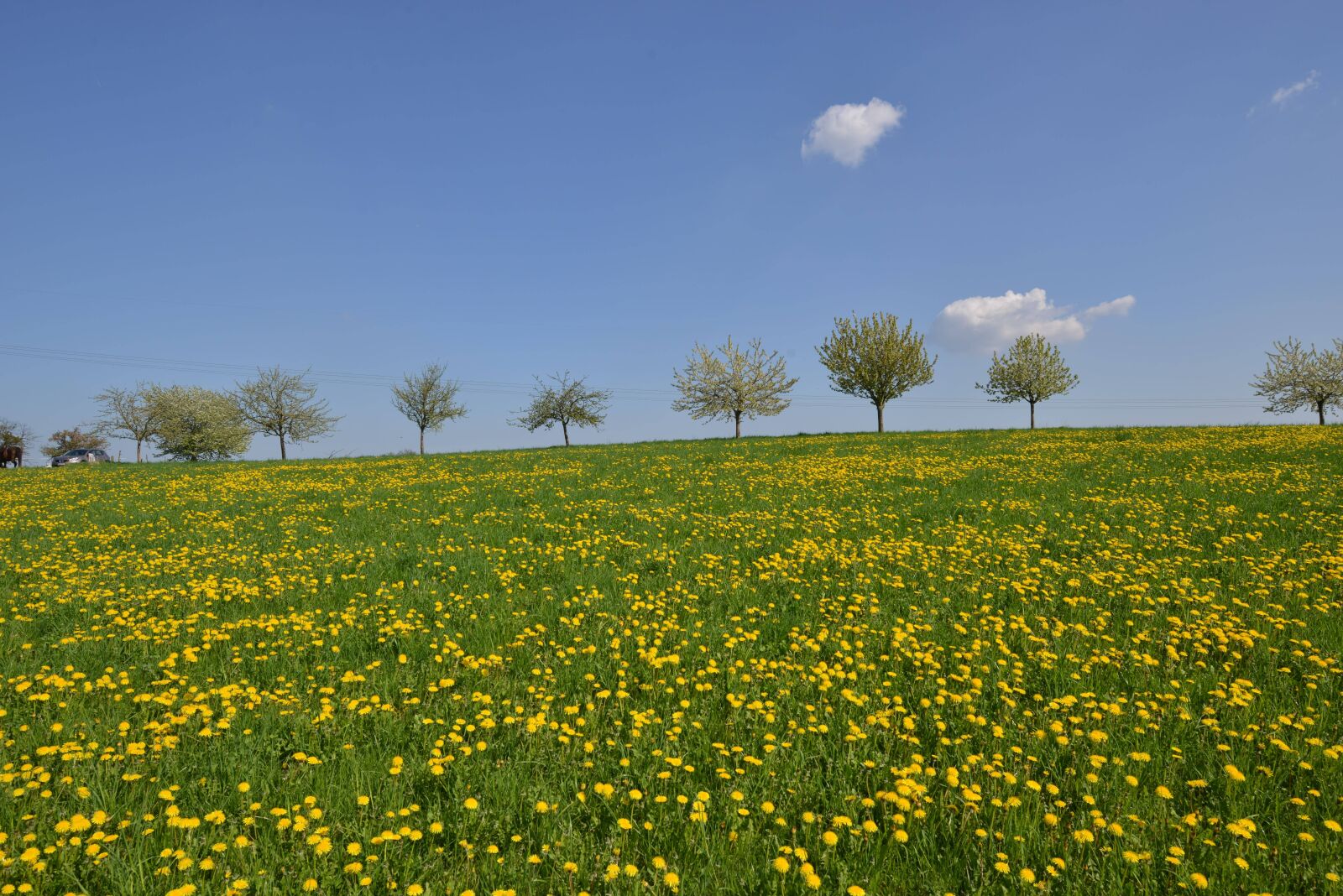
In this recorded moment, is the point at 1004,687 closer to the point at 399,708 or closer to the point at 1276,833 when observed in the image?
the point at 1276,833

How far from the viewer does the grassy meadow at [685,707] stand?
3.28m

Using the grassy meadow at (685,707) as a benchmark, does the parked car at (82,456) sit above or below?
above

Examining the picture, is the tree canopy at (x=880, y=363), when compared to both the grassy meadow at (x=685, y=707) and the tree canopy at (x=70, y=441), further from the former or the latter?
the tree canopy at (x=70, y=441)

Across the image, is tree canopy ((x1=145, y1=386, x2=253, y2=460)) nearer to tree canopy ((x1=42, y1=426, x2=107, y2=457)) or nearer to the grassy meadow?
tree canopy ((x1=42, y1=426, x2=107, y2=457))

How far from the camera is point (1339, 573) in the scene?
769cm

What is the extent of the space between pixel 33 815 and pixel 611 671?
12.1ft

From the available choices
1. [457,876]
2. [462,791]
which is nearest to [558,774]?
[462,791]

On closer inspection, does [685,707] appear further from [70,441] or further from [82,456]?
[70,441]

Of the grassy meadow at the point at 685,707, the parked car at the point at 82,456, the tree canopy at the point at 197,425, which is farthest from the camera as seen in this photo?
the tree canopy at the point at 197,425

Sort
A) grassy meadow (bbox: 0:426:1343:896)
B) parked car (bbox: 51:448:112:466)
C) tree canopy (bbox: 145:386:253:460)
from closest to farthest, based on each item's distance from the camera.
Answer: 1. grassy meadow (bbox: 0:426:1343:896)
2. parked car (bbox: 51:448:112:466)
3. tree canopy (bbox: 145:386:253:460)

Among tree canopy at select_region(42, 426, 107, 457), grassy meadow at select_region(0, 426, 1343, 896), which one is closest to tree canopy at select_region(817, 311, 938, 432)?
grassy meadow at select_region(0, 426, 1343, 896)

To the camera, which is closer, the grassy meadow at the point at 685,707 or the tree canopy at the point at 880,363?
the grassy meadow at the point at 685,707

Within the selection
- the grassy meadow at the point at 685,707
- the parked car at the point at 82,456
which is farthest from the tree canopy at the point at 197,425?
the grassy meadow at the point at 685,707

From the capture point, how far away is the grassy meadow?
328cm
